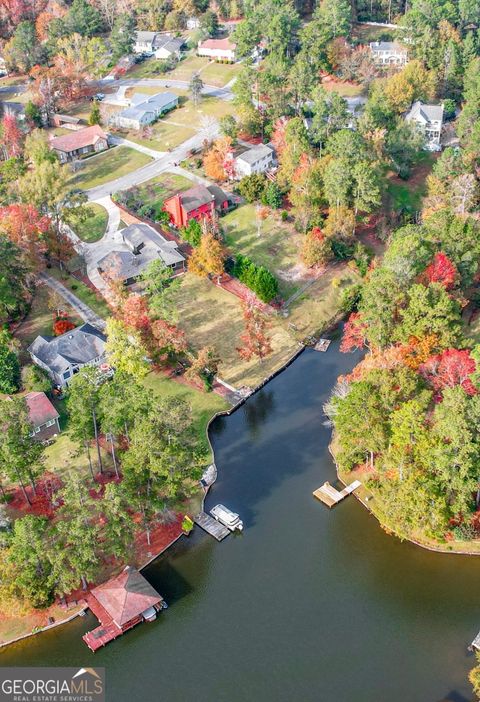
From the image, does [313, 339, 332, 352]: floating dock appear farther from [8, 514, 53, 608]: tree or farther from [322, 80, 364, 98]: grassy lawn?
[322, 80, 364, 98]: grassy lawn

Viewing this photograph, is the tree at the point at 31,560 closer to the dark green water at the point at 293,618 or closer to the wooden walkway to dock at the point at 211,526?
the dark green water at the point at 293,618

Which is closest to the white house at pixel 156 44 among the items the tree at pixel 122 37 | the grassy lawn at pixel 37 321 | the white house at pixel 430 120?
the tree at pixel 122 37

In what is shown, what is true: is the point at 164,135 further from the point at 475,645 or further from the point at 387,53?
the point at 475,645

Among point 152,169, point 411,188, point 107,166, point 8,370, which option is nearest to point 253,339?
point 8,370

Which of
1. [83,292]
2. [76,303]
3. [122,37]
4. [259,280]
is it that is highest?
[122,37]

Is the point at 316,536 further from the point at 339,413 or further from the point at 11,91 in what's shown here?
the point at 11,91
